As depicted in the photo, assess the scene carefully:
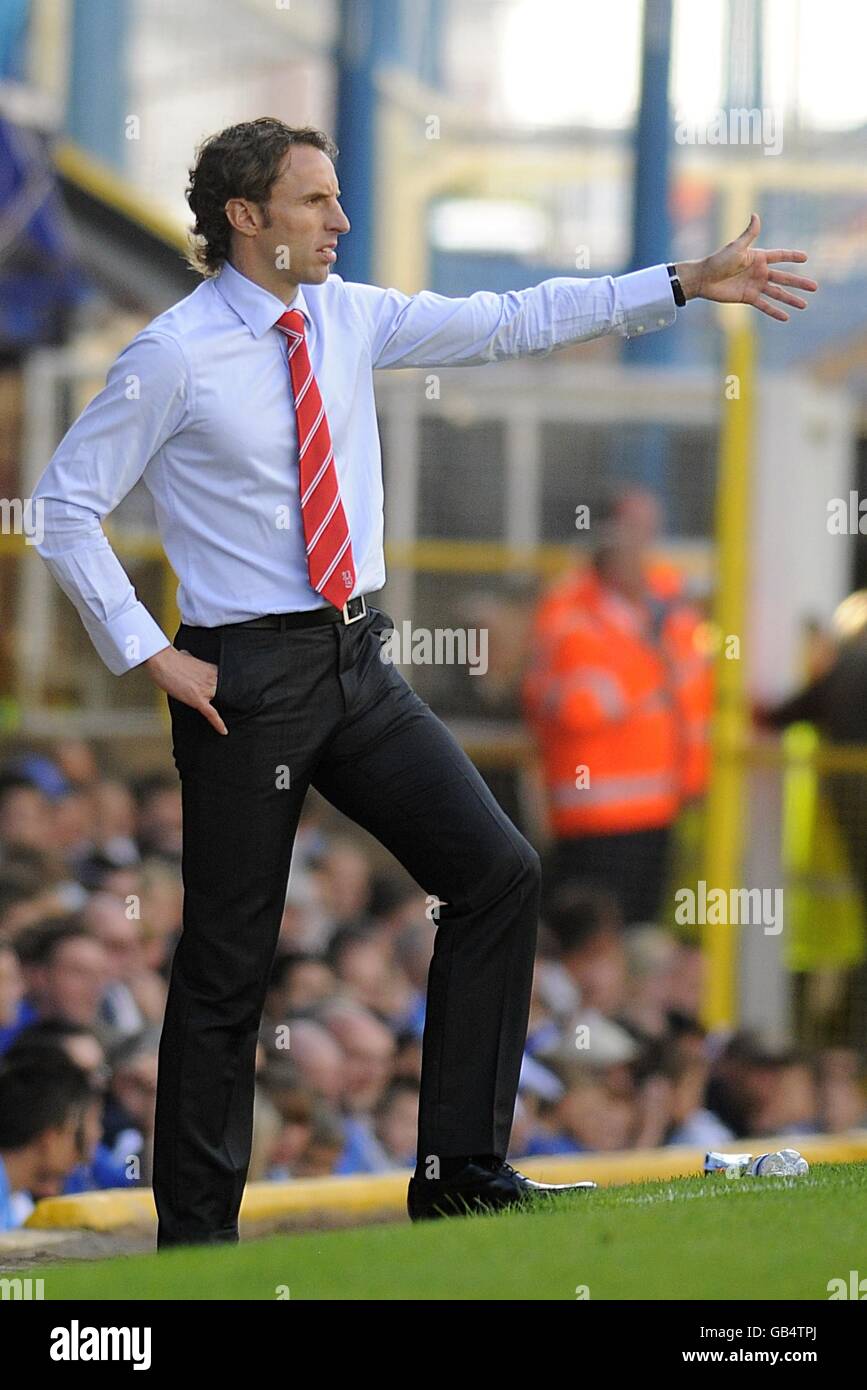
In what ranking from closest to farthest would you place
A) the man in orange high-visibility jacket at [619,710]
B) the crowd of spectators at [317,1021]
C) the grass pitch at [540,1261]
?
1. the grass pitch at [540,1261]
2. the crowd of spectators at [317,1021]
3. the man in orange high-visibility jacket at [619,710]

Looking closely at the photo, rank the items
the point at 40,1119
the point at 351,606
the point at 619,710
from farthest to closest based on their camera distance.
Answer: the point at 619,710
the point at 40,1119
the point at 351,606

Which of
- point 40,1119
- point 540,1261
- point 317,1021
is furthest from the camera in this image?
point 317,1021

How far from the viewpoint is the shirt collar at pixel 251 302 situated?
445cm

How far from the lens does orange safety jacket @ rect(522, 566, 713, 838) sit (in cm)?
930

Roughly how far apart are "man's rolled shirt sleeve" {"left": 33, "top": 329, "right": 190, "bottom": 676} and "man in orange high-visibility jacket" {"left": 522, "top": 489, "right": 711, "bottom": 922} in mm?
5042

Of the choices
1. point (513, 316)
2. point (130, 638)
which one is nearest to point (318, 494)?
point (130, 638)

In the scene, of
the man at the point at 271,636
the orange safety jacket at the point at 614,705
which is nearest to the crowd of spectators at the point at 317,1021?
the orange safety jacket at the point at 614,705

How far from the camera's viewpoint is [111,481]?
14.3ft

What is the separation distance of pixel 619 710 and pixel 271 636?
4.95m

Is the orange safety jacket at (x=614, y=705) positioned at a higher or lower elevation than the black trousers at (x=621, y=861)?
higher

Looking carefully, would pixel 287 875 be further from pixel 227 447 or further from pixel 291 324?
pixel 291 324

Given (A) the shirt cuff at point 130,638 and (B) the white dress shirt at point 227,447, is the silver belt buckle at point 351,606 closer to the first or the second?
(B) the white dress shirt at point 227,447

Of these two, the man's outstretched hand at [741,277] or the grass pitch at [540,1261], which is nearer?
the grass pitch at [540,1261]
